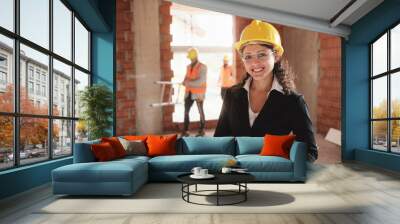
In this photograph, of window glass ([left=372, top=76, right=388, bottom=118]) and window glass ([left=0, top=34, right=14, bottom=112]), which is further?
window glass ([left=372, top=76, right=388, bottom=118])

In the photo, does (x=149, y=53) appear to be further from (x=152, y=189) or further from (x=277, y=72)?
(x=152, y=189)

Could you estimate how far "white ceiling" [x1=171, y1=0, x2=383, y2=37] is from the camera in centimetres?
789

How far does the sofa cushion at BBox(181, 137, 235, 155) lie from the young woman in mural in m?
1.77

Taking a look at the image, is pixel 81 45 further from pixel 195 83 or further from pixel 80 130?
pixel 195 83

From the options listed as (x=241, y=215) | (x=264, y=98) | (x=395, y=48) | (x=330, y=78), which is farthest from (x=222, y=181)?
(x=330, y=78)

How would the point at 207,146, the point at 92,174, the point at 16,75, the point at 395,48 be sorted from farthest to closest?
the point at 395,48 < the point at 207,146 < the point at 16,75 < the point at 92,174

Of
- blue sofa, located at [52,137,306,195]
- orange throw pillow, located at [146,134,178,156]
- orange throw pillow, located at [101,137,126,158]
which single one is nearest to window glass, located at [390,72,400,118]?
blue sofa, located at [52,137,306,195]

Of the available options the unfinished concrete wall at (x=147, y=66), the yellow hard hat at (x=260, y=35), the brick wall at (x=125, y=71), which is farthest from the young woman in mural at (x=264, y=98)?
the brick wall at (x=125, y=71)

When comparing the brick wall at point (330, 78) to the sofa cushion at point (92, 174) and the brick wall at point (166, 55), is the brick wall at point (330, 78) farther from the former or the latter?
the sofa cushion at point (92, 174)

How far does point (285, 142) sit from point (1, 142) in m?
3.95

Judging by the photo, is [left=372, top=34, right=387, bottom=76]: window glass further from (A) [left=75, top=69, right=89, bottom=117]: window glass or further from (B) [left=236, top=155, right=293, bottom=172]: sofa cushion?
(A) [left=75, top=69, right=89, bottom=117]: window glass

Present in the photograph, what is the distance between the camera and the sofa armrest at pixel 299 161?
598 centimetres

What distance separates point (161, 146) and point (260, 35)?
3636mm

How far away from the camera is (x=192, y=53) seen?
9.07 metres
